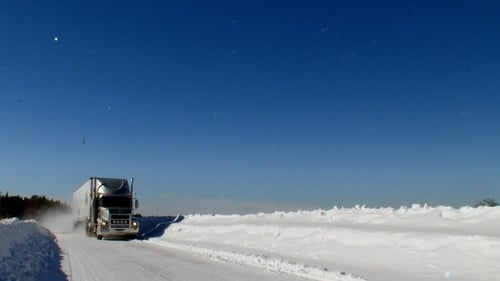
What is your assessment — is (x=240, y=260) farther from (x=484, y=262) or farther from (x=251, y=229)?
(x=251, y=229)

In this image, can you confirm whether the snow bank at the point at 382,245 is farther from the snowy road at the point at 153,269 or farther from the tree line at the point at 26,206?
the tree line at the point at 26,206

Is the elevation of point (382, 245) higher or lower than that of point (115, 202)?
lower

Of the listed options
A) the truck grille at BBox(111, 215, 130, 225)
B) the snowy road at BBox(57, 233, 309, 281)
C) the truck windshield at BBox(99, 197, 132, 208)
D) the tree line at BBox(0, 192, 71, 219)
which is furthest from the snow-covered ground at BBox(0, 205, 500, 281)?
the tree line at BBox(0, 192, 71, 219)

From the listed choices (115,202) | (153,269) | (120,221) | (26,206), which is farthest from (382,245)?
(26,206)

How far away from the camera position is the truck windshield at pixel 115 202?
3208cm

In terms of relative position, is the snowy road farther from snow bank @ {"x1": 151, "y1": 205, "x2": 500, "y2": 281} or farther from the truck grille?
the truck grille

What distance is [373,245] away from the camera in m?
16.4

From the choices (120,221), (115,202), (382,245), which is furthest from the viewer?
(115,202)

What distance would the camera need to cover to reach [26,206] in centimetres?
9956

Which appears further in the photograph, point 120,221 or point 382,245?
point 120,221

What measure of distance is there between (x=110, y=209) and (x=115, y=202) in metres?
1.06

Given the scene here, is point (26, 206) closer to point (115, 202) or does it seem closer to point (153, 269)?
point (115, 202)

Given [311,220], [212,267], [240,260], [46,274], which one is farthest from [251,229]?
[46,274]

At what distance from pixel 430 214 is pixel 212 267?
31.8 ft
